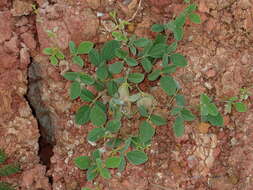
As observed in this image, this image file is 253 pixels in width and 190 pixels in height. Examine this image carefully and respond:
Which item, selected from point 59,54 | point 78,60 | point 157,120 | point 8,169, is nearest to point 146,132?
point 157,120

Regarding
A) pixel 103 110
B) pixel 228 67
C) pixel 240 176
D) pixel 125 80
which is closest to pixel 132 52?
pixel 125 80

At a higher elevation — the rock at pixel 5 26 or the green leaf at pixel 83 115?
the rock at pixel 5 26

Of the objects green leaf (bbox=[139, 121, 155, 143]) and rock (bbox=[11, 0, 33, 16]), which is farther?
rock (bbox=[11, 0, 33, 16])

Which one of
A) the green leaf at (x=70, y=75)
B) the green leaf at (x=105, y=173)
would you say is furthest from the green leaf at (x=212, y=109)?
the green leaf at (x=70, y=75)

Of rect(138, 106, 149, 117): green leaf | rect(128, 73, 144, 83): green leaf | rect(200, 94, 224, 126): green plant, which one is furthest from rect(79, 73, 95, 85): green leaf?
rect(200, 94, 224, 126): green plant

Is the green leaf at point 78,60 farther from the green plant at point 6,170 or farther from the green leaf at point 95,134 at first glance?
the green plant at point 6,170

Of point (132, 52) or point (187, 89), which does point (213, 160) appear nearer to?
point (187, 89)

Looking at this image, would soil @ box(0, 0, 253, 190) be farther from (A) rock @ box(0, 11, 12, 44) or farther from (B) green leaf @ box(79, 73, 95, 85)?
(B) green leaf @ box(79, 73, 95, 85)
